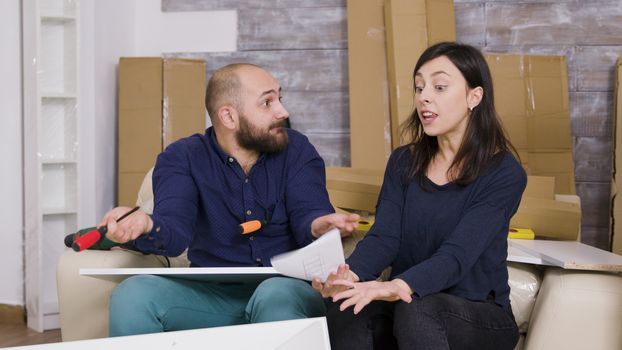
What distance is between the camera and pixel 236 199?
1850 mm

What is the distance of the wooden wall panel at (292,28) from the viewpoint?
3.29 metres

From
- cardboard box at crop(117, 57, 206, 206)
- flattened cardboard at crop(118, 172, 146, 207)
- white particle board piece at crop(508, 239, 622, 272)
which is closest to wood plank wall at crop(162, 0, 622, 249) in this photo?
cardboard box at crop(117, 57, 206, 206)

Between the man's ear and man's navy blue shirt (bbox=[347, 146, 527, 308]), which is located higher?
the man's ear

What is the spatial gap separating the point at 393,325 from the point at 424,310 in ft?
0.40

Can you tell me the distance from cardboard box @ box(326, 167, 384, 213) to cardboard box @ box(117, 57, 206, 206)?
111 cm

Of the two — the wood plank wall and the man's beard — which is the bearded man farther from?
the wood plank wall

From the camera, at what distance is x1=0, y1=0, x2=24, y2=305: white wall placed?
9.97 feet

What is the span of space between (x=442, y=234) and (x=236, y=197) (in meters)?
0.54

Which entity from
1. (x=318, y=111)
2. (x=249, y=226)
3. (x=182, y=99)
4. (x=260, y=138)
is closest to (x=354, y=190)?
(x=260, y=138)

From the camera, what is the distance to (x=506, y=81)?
9.84 ft

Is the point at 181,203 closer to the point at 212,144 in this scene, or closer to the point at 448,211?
the point at 212,144

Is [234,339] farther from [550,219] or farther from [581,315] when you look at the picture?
[550,219]

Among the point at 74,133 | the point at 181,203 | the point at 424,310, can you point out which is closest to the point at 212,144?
the point at 181,203

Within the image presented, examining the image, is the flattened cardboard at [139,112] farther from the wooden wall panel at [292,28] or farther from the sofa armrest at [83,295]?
the sofa armrest at [83,295]
